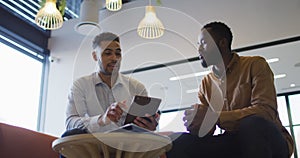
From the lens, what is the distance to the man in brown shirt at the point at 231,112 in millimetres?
1305

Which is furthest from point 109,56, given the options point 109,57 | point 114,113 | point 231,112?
point 231,112

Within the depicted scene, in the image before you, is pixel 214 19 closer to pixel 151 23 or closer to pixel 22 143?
pixel 151 23

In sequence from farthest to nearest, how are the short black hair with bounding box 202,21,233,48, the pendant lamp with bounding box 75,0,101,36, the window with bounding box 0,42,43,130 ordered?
the window with bounding box 0,42,43,130 < the pendant lamp with bounding box 75,0,101,36 < the short black hair with bounding box 202,21,233,48

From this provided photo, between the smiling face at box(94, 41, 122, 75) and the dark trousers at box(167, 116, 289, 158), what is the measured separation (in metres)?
0.62

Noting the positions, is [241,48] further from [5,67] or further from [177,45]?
[5,67]

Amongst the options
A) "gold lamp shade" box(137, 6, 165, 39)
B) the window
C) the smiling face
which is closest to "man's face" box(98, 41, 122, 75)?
the smiling face

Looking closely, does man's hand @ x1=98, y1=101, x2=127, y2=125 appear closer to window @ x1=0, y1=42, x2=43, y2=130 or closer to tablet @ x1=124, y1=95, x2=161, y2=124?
tablet @ x1=124, y1=95, x2=161, y2=124

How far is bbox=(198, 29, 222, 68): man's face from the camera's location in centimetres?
176

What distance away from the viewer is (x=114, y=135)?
1.18 meters

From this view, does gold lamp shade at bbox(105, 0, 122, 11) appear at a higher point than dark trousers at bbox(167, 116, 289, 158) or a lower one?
higher

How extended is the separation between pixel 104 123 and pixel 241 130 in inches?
20.6

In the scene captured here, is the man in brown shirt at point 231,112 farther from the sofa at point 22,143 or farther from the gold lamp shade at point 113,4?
the sofa at point 22,143

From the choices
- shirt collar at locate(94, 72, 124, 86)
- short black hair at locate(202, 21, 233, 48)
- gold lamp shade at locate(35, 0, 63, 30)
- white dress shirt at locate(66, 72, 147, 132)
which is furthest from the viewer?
gold lamp shade at locate(35, 0, 63, 30)

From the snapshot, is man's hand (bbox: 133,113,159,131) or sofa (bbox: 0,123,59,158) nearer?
man's hand (bbox: 133,113,159,131)
